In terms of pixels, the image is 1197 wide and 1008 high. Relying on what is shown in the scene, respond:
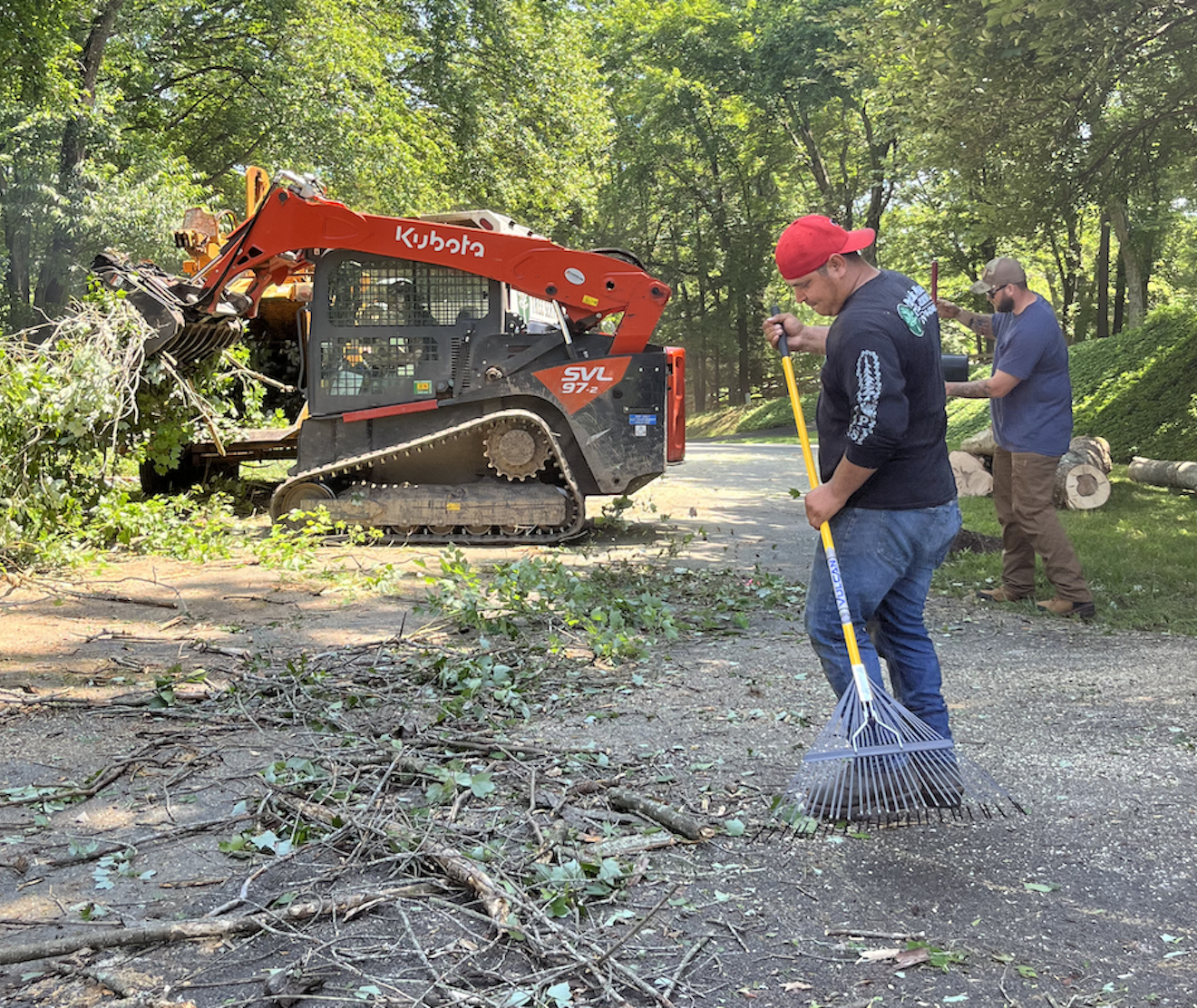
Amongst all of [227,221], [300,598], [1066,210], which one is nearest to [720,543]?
[300,598]

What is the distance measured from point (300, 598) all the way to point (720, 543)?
3690 mm

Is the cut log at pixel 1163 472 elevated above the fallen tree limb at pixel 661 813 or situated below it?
above

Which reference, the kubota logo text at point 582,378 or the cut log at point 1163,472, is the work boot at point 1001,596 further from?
the cut log at point 1163,472

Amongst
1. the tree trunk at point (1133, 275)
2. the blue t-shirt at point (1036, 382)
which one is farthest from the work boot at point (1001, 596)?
the tree trunk at point (1133, 275)

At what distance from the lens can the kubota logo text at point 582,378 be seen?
30.8 feet

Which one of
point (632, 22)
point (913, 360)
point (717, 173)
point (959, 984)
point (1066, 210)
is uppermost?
point (632, 22)

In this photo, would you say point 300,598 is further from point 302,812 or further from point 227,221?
point 227,221

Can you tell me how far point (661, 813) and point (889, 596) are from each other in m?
1.05

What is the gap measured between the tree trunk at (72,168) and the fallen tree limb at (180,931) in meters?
17.6

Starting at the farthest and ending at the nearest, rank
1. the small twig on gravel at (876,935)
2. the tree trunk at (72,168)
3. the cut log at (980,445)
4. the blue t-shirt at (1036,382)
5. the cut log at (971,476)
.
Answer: the tree trunk at (72,168) → the cut log at (980,445) → the cut log at (971,476) → the blue t-shirt at (1036,382) → the small twig on gravel at (876,935)

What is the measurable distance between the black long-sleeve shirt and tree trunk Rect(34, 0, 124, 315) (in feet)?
58.1

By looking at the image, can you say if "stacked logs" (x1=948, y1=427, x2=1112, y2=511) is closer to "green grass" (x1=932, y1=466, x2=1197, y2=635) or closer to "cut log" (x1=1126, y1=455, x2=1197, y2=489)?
"green grass" (x1=932, y1=466, x2=1197, y2=635)

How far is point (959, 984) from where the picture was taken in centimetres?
271

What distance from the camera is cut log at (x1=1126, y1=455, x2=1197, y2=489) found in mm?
12547
